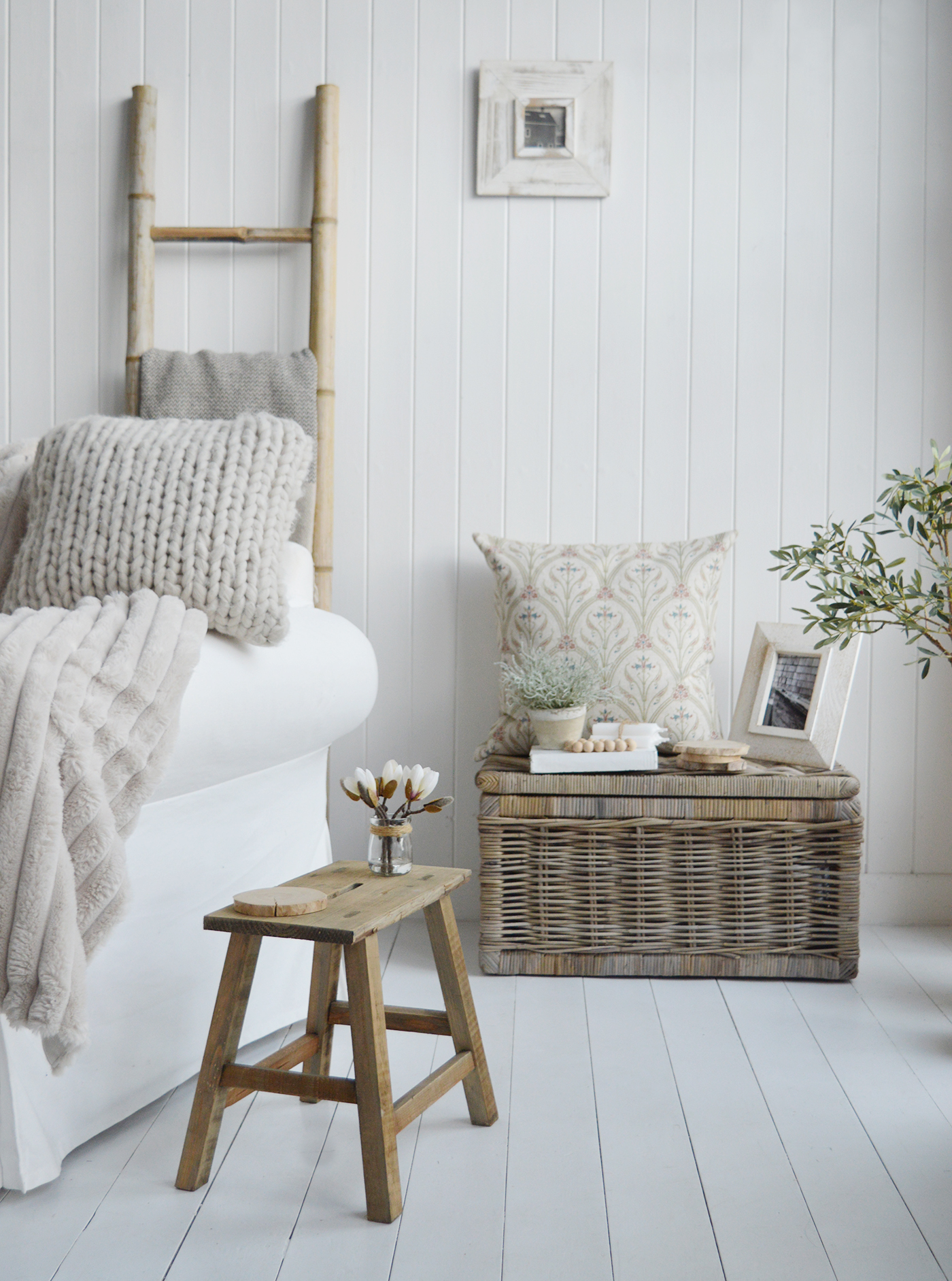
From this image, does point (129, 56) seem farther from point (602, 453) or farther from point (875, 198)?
point (875, 198)

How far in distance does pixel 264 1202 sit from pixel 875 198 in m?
2.25

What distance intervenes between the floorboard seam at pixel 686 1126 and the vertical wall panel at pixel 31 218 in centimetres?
178

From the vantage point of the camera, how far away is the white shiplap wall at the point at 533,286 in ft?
7.72

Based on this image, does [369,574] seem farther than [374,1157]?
A: Yes

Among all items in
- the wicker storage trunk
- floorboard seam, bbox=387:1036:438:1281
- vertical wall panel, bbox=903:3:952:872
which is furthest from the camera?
vertical wall panel, bbox=903:3:952:872

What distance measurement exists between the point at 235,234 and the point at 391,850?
4.90ft

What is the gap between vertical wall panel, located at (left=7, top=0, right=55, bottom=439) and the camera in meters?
2.38

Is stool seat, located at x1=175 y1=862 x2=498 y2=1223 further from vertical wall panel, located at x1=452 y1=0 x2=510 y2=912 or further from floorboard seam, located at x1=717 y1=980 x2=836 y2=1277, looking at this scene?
vertical wall panel, located at x1=452 y1=0 x2=510 y2=912

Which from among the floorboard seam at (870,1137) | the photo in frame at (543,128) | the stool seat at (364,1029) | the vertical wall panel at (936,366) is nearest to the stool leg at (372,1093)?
the stool seat at (364,1029)

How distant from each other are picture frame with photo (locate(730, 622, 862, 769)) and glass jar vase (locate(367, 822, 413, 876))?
3.29 feet

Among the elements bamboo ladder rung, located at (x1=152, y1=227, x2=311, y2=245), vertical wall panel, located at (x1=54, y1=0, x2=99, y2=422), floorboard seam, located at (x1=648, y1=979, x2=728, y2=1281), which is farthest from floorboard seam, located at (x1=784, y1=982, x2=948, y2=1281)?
vertical wall panel, located at (x1=54, y1=0, x2=99, y2=422)

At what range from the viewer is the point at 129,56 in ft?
7.75

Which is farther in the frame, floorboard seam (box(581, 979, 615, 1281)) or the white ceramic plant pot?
the white ceramic plant pot

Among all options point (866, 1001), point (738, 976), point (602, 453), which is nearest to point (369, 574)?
point (602, 453)
